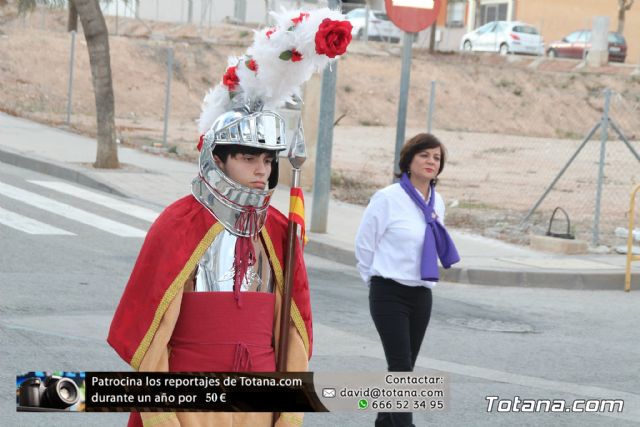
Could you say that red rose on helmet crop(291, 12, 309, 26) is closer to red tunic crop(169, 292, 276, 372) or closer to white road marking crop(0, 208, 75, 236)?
red tunic crop(169, 292, 276, 372)

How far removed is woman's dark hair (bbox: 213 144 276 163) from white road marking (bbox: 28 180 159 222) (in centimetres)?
1034

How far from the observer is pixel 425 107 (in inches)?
1614

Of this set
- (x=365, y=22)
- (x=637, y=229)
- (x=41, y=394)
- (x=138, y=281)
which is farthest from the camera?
(x=365, y=22)

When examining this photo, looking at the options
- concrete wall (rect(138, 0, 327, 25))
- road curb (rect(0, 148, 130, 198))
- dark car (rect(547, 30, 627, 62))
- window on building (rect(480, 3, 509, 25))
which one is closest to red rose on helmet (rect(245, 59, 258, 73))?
road curb (rect(0, 148, 130, 198))

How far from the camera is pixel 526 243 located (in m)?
14.6

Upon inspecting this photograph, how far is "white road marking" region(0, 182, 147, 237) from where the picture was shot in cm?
1318

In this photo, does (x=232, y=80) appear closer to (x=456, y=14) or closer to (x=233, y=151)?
(x=233, y=151)

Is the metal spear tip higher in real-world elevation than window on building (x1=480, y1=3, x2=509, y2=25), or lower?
lower

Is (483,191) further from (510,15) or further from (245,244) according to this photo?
(510,15)

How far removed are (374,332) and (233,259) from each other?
18.2 ft

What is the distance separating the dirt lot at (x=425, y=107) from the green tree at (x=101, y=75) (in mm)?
3651

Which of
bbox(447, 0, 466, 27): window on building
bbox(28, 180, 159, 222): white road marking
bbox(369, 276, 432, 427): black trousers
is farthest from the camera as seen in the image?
bbox(447, 0, 466, 27): window on building

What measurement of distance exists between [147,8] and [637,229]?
3621 centimetres

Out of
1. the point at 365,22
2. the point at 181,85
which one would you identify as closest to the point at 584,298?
the point at 181,85
